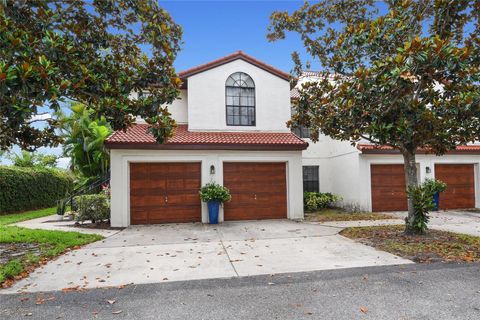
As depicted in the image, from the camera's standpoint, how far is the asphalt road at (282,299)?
397cm

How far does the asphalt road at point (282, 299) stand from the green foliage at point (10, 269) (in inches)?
35.1

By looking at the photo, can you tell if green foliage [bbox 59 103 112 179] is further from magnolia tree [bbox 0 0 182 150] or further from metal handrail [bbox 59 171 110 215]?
magnolia tree [bbox 0 0 182 150]

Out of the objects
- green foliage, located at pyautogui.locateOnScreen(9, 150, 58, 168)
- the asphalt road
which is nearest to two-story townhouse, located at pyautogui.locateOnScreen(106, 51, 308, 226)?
the asphalt road

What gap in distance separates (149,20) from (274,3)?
5.69m

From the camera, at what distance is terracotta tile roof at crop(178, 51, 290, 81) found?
12.9 m

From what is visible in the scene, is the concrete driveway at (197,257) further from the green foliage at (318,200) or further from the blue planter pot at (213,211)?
the green foliage at (318,200)

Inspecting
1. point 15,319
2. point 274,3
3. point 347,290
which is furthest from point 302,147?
point 15,319

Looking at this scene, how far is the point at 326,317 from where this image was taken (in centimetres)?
386

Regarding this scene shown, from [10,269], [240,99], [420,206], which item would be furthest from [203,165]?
[420,206]

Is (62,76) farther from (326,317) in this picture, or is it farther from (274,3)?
(274,3)

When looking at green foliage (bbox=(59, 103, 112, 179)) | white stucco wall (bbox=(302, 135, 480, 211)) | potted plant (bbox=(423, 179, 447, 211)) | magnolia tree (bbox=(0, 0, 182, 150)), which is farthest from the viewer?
green foliage (bbox=(59, 103, 112, 179))

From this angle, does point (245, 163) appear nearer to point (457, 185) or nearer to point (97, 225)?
point (97, 225)

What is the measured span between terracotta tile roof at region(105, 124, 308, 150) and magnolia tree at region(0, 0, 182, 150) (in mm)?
2549

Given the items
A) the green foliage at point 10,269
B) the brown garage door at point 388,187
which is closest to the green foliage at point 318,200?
the brown garage door at point 388,187
